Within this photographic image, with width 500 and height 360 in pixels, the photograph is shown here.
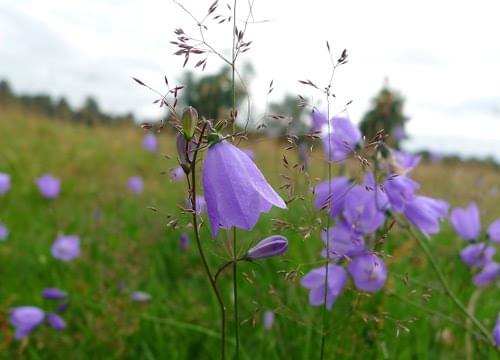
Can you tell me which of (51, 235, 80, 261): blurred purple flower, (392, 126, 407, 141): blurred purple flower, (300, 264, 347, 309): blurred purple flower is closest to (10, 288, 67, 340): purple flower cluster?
(51, 235, 80, 261): blurred purple flower

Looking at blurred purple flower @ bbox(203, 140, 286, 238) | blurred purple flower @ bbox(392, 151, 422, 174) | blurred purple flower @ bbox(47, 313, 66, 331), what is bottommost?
blurred purple flower @ bbox(47, 313, 66, 331)

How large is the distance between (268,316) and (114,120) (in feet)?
37.2

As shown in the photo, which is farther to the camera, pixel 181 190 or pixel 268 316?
pixel 181 190

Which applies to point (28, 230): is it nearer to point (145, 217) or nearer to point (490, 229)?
point (145, 217)

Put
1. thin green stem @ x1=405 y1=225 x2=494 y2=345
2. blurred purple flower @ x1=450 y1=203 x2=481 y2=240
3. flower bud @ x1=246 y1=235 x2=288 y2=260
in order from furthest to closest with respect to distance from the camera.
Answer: blurred purple flower @ x1=450 y1=203 x2=481 y2=240
thin green stem @ x1=405 y1=225 x2=494 y2=345
flower bud @ x1=246 y1=235 x2=288 y2=260

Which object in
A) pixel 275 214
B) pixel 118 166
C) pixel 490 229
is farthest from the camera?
pixel 118 166

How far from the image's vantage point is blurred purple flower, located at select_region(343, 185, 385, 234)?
4.36 ft

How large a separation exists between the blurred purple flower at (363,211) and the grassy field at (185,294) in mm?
118

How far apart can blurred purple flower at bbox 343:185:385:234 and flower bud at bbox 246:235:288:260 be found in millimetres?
456

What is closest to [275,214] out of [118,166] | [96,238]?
[96,238]

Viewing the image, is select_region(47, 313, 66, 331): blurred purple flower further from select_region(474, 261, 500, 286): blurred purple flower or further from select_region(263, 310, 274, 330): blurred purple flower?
select_region(474, 261, 500, 286): blurred purple flower

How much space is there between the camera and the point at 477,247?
1729mm

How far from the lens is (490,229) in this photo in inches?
69.2

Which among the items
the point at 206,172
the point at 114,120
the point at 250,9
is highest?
the point at 250,9
